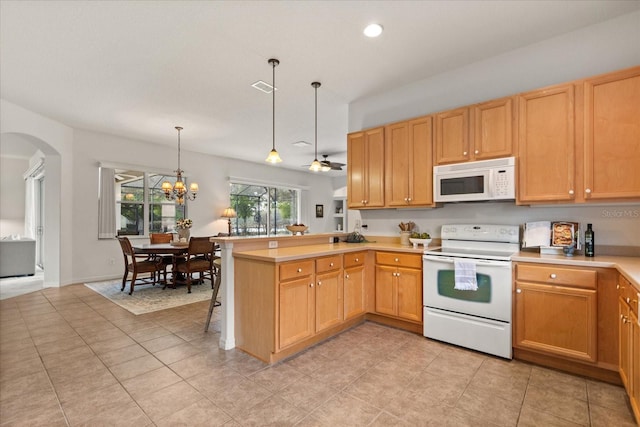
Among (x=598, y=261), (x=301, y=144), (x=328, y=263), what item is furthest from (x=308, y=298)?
(x=301, y=144)

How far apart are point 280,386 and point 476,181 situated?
8.41ft

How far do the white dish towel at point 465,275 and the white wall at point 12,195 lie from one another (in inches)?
404

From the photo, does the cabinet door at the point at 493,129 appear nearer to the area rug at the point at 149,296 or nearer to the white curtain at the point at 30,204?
the area rug at the point at 149,296

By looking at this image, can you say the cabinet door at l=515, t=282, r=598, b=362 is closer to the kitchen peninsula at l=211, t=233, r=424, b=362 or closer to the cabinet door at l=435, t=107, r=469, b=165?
the kitchen peninsula at l=211, t=233, r=424, b=362

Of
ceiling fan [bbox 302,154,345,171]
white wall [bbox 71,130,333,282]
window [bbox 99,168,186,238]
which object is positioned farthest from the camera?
window [bbox 99,168,186,238]

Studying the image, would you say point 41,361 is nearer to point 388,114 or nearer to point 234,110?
point 234,110

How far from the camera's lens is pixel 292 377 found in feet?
7.69

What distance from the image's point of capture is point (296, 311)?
8.79 ft

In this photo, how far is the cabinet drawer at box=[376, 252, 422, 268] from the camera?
3.16 meters

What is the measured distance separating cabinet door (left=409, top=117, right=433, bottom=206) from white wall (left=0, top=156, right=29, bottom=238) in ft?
32.0

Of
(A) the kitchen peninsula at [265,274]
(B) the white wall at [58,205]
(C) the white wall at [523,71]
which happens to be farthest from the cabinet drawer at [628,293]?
(B) the white wall at [58,205]

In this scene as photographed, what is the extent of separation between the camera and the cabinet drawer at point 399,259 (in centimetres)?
316

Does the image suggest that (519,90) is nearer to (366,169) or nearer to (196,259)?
(366,169)

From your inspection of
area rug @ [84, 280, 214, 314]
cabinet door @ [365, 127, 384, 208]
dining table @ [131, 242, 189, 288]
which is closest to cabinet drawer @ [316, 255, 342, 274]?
cabinet door @ [365, 127, 384, 208]
